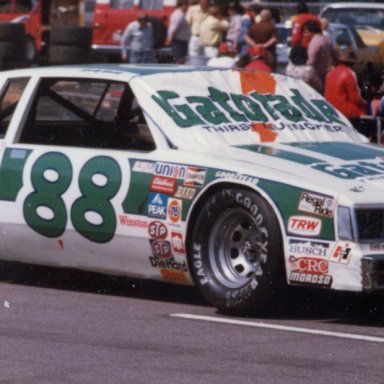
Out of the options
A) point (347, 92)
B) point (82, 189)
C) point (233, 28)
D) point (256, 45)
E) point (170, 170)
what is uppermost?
point (170, 170)

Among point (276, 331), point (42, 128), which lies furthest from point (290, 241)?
point (42, 128)

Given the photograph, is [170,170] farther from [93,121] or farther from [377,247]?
[93,121]

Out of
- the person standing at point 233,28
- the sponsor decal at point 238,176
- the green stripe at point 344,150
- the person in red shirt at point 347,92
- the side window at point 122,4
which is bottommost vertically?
the side window at point 122,4

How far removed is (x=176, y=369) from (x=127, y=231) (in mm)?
2182

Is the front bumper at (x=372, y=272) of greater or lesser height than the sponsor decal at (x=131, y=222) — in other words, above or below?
above

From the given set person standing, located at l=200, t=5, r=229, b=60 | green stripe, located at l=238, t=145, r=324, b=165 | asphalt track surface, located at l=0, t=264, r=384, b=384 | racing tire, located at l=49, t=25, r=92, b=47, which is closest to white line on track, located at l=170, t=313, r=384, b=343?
asphalt track surface, located at l=0, t=264, r=384, b=384

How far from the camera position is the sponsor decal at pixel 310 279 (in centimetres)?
815

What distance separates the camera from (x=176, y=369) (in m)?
6.91

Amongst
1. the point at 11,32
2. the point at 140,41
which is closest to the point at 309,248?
the point at 140,41

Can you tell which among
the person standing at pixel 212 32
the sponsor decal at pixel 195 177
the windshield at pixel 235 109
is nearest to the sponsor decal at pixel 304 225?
the sponsor decal at pixel 195 177

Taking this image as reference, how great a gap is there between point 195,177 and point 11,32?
1882cm

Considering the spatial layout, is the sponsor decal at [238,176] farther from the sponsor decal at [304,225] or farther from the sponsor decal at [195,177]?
the sponsor decal at [304,225]

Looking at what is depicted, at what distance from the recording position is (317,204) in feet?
26.7

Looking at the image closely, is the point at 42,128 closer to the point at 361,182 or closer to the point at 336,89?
the point at 361,182
